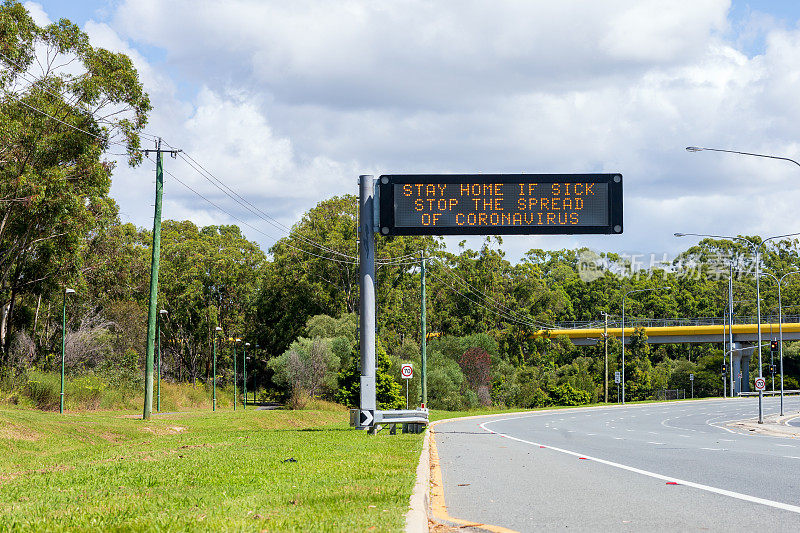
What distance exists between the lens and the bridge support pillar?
295 ft

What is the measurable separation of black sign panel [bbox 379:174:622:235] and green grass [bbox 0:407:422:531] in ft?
18.6

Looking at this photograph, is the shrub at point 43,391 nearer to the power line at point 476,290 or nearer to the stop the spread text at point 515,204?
the stop the spread text at point 515,204

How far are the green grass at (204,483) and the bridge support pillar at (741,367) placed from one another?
76525 mm

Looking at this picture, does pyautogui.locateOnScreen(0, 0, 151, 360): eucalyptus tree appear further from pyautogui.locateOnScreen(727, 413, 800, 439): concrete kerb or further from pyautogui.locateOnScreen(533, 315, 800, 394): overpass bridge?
pyautogui.locateOnScreen(533, 315, 800, 394): overpass bridge

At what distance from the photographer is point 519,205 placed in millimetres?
22625

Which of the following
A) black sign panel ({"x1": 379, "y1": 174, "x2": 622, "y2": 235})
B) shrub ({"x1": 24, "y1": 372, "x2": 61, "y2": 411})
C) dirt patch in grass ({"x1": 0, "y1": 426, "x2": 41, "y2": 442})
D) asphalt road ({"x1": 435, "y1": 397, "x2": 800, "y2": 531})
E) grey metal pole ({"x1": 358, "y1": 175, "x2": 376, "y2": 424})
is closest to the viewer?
asphalt road ({"x1": 435, "y1": 397, "x2": 800, "y2": 531})

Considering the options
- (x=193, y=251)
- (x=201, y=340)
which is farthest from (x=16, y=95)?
(x=201, y=340)

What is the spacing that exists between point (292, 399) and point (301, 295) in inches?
952

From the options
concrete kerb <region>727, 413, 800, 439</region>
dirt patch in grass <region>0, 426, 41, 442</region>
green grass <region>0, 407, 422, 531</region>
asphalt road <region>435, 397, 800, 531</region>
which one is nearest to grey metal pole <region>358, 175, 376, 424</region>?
green grass <region>0, 407, 422, 531</region>

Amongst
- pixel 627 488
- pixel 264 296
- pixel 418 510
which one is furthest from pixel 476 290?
pixel 418 510

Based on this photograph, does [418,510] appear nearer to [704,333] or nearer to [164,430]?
[164,430]

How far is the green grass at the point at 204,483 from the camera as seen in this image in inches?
315

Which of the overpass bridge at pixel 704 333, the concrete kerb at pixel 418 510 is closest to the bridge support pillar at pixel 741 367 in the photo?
the overpass bridge at pixel 704 333

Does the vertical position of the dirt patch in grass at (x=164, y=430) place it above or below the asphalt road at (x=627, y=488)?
below
